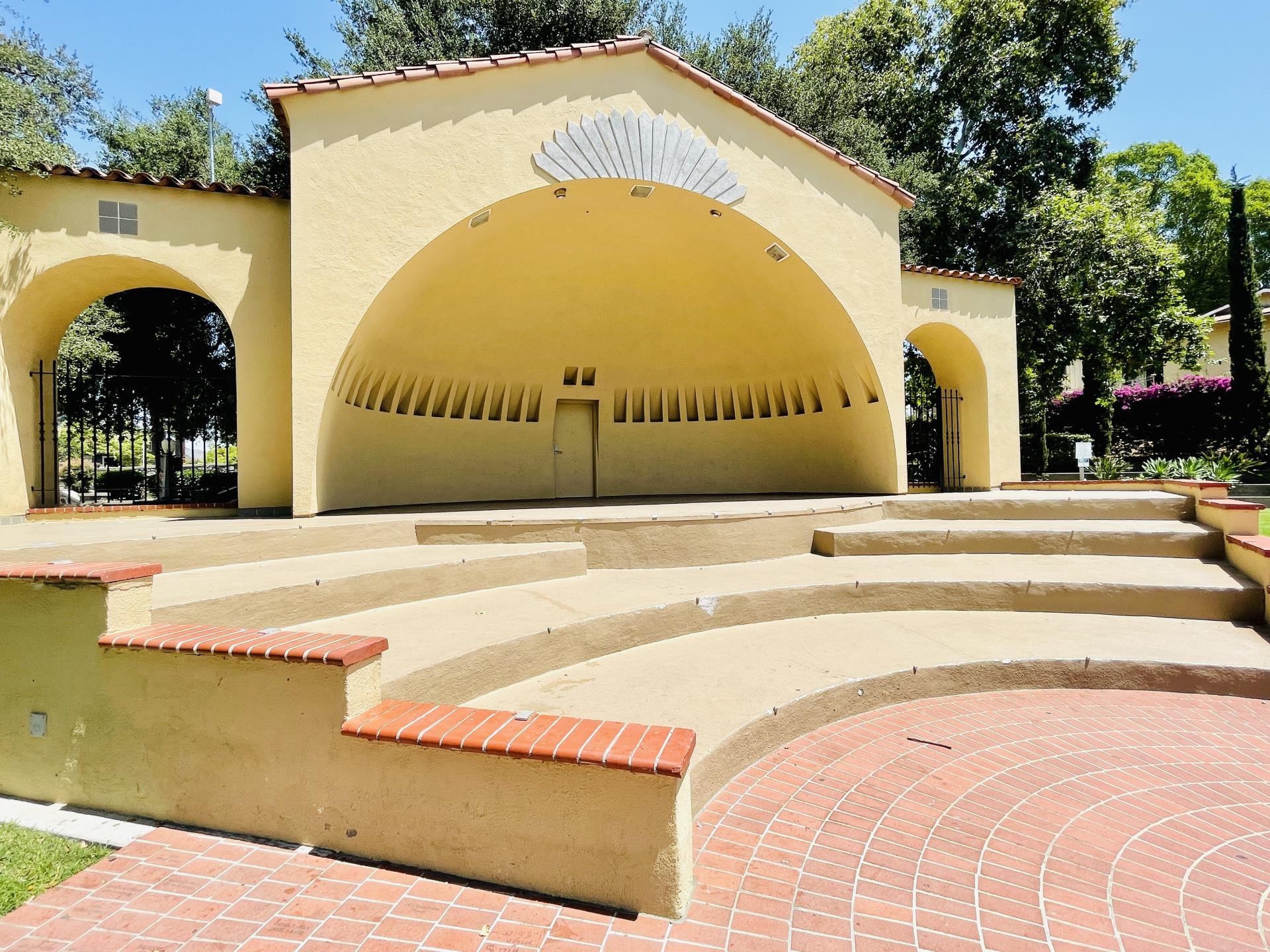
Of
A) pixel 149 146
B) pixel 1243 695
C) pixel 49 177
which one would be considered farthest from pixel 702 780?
pixel 149 146

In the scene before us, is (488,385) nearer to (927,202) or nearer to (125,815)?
(125,815)

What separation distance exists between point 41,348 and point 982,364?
1386cm

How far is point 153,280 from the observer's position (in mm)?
7297

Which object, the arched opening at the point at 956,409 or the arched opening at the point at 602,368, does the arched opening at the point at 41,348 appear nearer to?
the arched opening at the point at 602,368

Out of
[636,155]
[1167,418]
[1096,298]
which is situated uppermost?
[1096,298]

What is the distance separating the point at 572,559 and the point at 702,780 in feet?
11.5

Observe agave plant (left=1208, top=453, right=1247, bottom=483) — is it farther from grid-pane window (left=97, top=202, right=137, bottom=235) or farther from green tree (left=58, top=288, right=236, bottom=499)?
green tree (left=58, top=288, right=236, bottom=499)

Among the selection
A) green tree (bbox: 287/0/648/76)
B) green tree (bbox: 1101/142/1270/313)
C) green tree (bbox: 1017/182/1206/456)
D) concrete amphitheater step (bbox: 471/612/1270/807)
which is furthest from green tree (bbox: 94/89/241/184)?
green tree (bbox: 1101/142/1270/313)

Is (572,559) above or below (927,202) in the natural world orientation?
→ below

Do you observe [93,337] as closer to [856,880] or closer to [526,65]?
[526,65]

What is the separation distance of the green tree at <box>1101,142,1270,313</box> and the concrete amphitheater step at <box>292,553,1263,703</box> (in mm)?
28919

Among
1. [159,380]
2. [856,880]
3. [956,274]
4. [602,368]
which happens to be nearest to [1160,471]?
[956,274]

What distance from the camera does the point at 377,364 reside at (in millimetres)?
8742

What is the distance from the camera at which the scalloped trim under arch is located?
734cm
